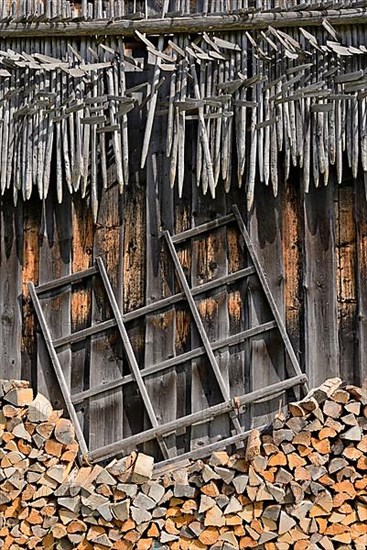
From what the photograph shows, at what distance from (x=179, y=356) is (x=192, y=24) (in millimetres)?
1615

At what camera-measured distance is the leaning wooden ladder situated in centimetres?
437

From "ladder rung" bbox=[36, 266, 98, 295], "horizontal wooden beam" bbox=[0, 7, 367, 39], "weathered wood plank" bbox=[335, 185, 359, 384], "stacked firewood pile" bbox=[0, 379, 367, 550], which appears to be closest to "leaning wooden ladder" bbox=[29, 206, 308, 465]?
"ladder rung" bbox=[36, 266, 98, 295]

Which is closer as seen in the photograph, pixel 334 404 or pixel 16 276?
pixel 334 404

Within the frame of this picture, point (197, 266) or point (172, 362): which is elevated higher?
point (197, 266)

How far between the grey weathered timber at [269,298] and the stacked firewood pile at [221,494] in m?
0.18

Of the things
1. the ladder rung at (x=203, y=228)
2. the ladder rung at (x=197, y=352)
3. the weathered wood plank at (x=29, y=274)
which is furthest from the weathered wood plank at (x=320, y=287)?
the weathered wood plank at (x=29, y=274)

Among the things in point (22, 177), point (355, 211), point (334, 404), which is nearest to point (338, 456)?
point (334, 404)

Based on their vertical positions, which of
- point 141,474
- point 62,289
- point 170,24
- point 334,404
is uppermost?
point 170,24

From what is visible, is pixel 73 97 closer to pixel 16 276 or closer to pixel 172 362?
pixel 16 276

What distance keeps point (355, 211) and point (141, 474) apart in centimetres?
163

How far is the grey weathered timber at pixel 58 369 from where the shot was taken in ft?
14.6

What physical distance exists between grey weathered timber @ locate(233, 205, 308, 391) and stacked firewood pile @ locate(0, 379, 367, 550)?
0.58 feet

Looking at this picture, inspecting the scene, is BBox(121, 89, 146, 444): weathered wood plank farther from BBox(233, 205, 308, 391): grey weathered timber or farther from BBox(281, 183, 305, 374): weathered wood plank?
BBox(281, 183, 305, 374): weathered wood plank

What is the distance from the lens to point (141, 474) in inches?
167
